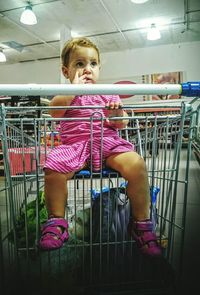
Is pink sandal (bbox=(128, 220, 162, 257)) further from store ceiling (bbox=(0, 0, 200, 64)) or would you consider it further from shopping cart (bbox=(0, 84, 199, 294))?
store ceiling (bbox=(0, 0, 200, 64))

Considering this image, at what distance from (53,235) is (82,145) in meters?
0.36

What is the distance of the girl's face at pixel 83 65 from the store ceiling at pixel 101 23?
4.29 m

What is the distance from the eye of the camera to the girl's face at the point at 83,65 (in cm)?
126

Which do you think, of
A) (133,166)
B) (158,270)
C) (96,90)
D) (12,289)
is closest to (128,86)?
(96,90)

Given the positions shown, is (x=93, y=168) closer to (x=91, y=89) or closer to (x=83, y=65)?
(x=91, y=89)

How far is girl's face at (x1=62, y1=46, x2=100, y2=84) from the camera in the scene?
49.6 inches

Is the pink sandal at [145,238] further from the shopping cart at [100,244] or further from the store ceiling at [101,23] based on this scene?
the store ceiling at [101,23]

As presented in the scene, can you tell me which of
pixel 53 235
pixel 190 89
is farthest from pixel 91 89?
pixel 53 235

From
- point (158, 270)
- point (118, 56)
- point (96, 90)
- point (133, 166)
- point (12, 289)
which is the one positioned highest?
point (118, 56)

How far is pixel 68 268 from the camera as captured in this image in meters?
1.17

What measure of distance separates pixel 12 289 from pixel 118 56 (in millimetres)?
8131

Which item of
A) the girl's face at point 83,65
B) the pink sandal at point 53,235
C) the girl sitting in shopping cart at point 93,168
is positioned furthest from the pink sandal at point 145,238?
the girl's face at point 83,65

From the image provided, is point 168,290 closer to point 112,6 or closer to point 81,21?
point 112,6

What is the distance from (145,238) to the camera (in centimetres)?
95
